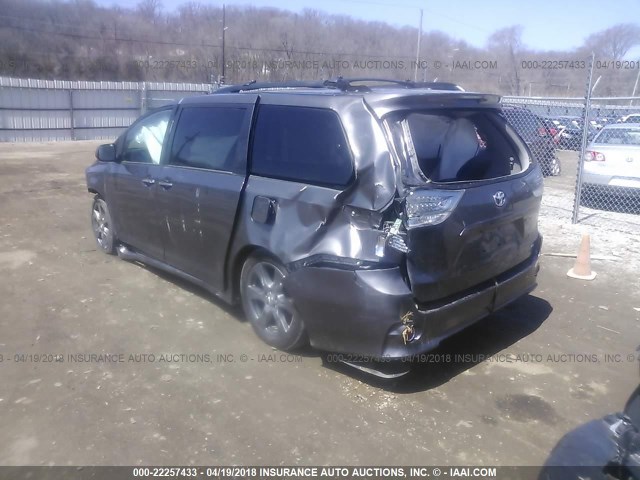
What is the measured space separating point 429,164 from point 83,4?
5812 centimetres

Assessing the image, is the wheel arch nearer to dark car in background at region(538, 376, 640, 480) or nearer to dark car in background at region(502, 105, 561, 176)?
dark car in background at region(538, 376, 640, 480)

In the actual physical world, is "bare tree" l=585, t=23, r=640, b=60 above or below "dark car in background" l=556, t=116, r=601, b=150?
above

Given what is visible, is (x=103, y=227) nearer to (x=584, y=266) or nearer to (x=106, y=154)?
(x=106, y=154)

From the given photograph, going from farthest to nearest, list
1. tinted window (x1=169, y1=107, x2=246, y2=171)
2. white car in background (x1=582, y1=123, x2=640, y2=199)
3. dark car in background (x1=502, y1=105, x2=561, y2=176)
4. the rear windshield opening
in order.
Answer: dark car in background (x1=502, y1=105, x2=561, y2=176)
white car in background (x1=582, y1=123, x2=640, y2=199)
tinted window (x1=169, y1=107, x2=246, y2=171)
the rear windshield opening

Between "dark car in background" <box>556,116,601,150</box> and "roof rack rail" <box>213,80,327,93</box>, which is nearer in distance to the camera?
"roof rack rail" <box>213,80,327,93</box>

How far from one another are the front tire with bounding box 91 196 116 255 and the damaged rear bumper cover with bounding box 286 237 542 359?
10.9ft

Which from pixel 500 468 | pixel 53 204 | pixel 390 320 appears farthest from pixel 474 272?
pixel 53 204

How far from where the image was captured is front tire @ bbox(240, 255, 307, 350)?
12.6ft

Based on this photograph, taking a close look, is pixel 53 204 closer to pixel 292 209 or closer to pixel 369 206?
pixel 292 209

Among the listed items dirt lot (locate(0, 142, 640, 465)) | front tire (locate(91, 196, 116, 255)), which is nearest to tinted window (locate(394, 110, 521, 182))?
dirt lot (locate(0, 142, 640, 465))

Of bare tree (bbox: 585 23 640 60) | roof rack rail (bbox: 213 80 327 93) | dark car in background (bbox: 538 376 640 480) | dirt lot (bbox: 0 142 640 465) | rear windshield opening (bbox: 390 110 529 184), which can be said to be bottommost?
dirt lot (bbox: 0 142 640 465)

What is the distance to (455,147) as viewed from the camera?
361 cm

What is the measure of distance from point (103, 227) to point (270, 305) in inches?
125

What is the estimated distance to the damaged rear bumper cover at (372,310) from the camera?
3168 millimetres
